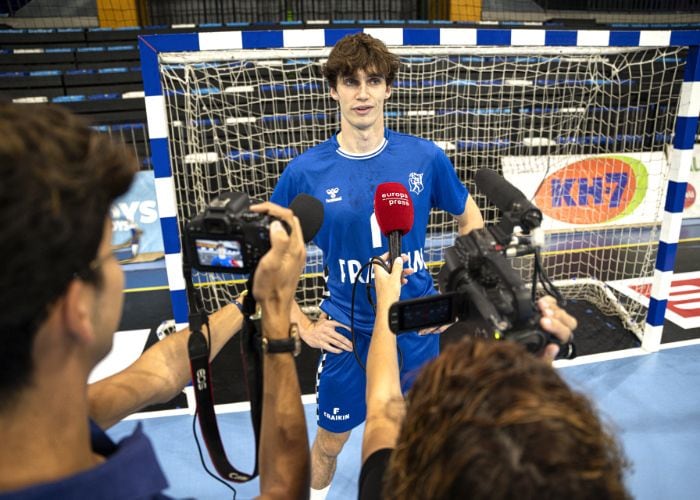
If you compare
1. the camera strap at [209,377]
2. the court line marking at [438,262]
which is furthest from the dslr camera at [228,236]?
the court line marking at [438,262]

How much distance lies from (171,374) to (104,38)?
10.4m

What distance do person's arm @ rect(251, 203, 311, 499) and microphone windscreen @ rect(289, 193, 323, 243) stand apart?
245 mm

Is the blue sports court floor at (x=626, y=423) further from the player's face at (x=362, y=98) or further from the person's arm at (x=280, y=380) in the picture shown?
the person's arm at (x=280, y=380)

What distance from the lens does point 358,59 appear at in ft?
8.27

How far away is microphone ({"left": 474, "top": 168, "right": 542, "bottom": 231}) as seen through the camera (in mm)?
1495

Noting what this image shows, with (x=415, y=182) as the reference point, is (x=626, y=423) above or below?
below

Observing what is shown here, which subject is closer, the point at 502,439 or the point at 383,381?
the point at 502,439

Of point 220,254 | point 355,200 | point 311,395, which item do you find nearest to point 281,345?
point 220,254

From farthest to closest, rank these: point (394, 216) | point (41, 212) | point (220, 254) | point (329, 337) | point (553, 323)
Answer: point (329, 337) → point (394, 216) → point (220, 254) → point (553, 323) → point (41, 212)

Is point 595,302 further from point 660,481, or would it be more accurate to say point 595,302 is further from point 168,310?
point 168,310

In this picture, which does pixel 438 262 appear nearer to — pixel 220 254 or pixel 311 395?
pixel 311 395

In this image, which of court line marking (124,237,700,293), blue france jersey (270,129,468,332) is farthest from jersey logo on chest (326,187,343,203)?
court line marking (124,237,700,293)

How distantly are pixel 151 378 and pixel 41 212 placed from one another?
915 mm

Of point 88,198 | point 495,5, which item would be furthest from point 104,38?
point 88,198
